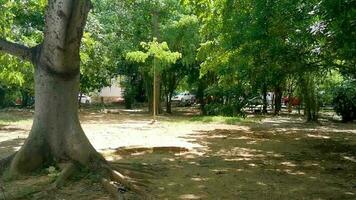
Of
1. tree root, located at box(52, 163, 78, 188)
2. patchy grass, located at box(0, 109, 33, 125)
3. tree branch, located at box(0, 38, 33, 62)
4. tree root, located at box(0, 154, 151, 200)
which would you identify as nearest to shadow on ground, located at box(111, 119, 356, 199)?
tree root, located at box(0, 154, 151, 200)

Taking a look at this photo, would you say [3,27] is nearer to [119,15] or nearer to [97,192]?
[97,192]

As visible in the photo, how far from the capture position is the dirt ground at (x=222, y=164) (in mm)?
7422

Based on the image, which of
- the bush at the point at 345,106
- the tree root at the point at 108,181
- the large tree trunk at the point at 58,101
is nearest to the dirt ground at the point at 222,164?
the tree root at the point at 108,181

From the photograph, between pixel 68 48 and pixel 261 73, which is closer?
pixel 68 48

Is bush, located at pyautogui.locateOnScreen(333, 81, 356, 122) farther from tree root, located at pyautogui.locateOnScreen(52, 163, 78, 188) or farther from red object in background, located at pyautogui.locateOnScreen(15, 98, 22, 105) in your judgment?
red object in background, located at pyautogui.locateOnScreen(15, 98, 22, 105)

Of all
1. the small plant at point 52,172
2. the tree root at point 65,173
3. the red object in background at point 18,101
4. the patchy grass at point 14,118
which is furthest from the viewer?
the red object in background at point 18,101

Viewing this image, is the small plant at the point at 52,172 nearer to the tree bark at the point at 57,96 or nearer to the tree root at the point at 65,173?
the tree root at the point at 65,173

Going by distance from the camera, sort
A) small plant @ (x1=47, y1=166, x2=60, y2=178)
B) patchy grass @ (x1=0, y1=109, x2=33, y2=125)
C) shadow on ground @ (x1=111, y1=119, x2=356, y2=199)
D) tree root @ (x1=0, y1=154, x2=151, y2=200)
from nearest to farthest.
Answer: tree root @ (x1=0, y1=154, x2=151, y2=200) < shadow on ground @ (x1=111, y1=119, x2=356, y2=199) < small plant @ (x1=47, y1=166, x2=60, y2=178) < patchy grass @ (x1=0, y1=109, x2=33, y2=125)

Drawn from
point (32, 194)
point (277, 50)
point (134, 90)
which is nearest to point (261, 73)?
point (277, 50)

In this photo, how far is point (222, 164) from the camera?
1027 centimetres

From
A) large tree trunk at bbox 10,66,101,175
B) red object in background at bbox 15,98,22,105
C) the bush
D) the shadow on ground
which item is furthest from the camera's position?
red object in background at bbox 15,98,22,105

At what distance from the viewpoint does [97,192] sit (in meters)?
7.15

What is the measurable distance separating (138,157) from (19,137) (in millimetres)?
5644

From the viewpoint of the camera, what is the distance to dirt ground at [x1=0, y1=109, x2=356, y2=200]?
742 cm
